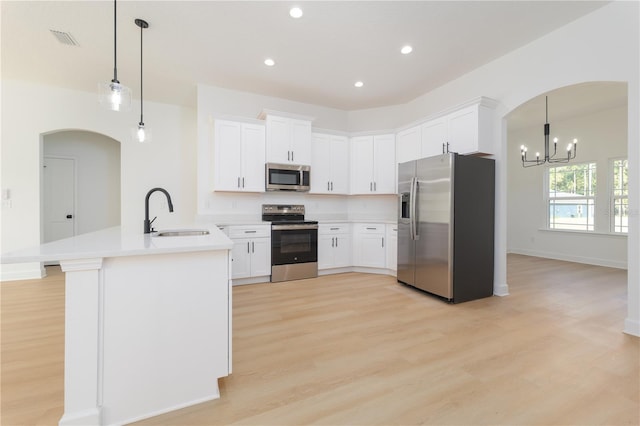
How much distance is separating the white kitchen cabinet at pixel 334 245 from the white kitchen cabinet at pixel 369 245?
14 cm

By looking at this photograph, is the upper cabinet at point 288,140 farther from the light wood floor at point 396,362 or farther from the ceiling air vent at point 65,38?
the ceiling air vent at point 65,38

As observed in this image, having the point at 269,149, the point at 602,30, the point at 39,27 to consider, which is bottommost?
the point at 269,149

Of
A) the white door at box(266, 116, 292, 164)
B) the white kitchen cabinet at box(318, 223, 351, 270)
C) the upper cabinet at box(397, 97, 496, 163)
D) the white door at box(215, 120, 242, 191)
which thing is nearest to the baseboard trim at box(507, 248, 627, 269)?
the upper cabinet at box(397, 97, 496, 163)

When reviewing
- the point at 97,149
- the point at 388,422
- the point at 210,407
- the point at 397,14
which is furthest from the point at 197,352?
the point at 97,149

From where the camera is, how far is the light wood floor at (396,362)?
156 centimetres

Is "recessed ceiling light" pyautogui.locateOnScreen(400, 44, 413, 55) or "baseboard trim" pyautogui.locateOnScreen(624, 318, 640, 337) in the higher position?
"recessed ceiling light" pyautogui.locateOnScreen(400, 44, 413, 55)

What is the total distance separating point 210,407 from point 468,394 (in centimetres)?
153

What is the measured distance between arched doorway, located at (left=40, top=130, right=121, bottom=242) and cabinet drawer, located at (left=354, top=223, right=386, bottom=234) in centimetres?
496

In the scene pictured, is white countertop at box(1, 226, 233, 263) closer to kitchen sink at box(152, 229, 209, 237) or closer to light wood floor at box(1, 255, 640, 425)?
kitchen sink at box(152, 229, 209, 237)

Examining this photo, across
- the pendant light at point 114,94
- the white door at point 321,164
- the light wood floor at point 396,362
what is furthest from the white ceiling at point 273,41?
the light wood floor at point 396,362

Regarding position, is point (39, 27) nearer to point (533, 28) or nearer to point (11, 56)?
point (11, 56)

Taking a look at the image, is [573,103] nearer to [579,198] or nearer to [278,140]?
[579,198]

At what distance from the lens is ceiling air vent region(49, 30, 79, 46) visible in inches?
122

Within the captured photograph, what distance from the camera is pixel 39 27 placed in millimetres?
2996
